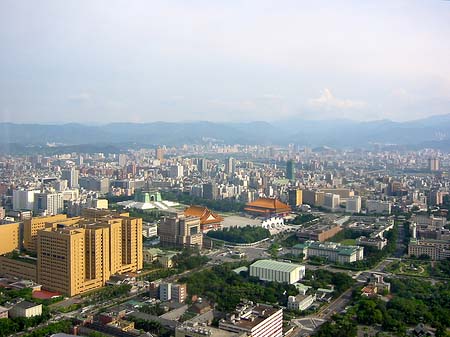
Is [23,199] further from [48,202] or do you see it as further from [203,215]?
[203,215]

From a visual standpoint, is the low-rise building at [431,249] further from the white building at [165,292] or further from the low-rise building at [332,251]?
the white building at [165,292]

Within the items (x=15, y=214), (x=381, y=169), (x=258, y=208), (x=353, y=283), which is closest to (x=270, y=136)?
(x=381, y=169)

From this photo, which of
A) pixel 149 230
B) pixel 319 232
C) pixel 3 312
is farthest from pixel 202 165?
pixel 3 312

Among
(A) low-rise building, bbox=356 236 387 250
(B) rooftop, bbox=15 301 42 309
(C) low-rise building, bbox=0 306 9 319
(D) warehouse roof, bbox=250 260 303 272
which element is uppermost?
(D) warehouse roof, bbox=250 260 303 272

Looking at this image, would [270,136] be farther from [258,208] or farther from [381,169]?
[258,208]

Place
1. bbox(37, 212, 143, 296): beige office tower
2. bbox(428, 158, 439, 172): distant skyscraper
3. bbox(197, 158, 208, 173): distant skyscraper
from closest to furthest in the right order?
bbox(37, 212, 143, 296): beige office tower
bbox(428, 158, 439, 172): distant skyscraper
bbox(197, 158, 208, 173): distant skyscraper

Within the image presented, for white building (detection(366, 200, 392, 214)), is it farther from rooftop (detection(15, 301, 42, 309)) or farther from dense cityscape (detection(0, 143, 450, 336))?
rooftop (detection(15, 301, 42, 309))

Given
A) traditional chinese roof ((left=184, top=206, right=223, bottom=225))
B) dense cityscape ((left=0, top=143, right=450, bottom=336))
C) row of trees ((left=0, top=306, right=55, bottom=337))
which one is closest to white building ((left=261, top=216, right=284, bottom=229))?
dense cityscape ((left=0, top=143, right=450, bottom=336))
